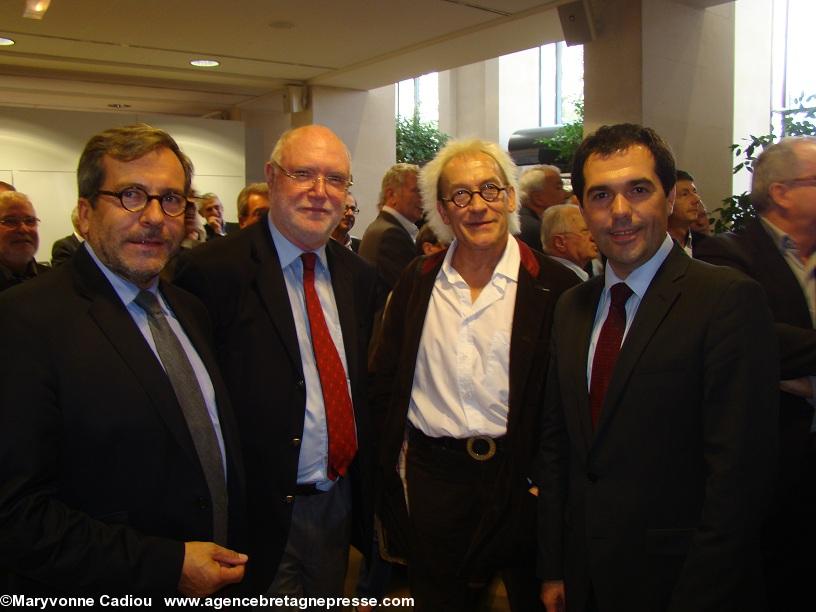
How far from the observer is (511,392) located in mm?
2008

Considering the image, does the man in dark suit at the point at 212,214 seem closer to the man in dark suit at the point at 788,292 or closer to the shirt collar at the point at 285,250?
the shirt collar at the point at 285,250

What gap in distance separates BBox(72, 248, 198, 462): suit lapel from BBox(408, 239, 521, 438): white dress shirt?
0.82 m

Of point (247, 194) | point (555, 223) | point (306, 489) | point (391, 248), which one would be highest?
point (247, 194)

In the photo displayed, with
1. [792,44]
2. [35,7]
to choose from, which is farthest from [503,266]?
[792,44]

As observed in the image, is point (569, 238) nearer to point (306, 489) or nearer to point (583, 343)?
point (583, 343)

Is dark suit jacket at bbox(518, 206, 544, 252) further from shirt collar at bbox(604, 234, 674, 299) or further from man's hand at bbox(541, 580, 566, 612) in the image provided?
man's hand at bbox(541, 580, 566, 612)

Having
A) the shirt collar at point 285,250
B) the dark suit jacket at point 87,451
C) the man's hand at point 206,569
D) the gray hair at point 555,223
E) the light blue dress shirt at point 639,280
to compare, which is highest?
the gray hair at point 555,223

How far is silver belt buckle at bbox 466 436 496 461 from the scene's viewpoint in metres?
2.01

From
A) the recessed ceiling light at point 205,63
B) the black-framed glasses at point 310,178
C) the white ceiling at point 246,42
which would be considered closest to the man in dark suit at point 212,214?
the white ceiling at point 246,42

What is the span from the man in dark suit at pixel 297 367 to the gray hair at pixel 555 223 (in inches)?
68.3

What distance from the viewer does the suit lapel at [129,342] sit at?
56.7 inches

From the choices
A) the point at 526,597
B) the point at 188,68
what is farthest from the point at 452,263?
the point at 188,68

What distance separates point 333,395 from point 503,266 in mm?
690

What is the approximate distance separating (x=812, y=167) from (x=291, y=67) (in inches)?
247
